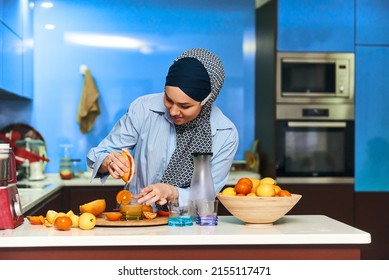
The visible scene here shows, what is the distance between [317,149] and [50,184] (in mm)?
1894

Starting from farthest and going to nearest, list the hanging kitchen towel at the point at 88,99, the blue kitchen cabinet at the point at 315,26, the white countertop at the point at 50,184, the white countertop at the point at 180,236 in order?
the hanging kitchen towel at the point at 88,99, the blue kitchen cabinet at the point at 315,26, the white countertop at the point at 50,184, the white countertop at the point at 180,236

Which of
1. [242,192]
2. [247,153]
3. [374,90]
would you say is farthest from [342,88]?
[242,192]

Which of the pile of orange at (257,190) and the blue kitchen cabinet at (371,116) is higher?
the blue kitchen cabinet at (371,116)

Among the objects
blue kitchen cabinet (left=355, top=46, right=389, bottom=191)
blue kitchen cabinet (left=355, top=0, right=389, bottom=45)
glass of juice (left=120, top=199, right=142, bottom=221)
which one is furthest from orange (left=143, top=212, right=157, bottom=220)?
blue kitchen cabinet (left=355, top=0, right=389, bottom=45)

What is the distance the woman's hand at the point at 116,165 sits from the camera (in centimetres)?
243

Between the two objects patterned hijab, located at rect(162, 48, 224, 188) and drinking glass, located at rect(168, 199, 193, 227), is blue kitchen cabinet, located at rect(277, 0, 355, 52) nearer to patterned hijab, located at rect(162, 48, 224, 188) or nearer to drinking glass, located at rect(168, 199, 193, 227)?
patterned hijab, located at rect(162, 48, 224, 188)

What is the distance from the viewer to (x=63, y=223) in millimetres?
2242

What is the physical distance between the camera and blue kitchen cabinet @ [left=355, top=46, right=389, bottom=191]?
4.80 meters

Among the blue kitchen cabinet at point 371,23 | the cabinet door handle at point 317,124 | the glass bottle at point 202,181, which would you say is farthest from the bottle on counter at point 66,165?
the glass bottle at point 202,181

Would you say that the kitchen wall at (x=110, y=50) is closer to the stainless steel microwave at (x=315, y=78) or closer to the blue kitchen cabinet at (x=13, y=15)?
the blue kitchen cabinet at (x=13, y=15)

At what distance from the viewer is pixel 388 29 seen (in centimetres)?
484

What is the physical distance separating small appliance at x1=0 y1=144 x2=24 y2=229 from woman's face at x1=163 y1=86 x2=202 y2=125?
62 cm

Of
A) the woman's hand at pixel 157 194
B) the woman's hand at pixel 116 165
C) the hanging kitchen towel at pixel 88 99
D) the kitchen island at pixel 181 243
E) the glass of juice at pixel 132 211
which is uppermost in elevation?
the hanging kitchen towel at pixel 88 99

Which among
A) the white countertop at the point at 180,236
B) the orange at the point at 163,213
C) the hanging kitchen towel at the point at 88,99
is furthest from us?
the hanging kitchen towel at the point at 88,99
